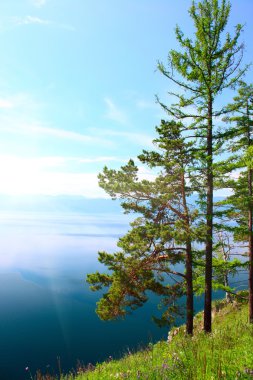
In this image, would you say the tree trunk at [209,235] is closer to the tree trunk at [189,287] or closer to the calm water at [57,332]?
the tree trunk at [189,287]

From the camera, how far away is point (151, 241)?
1827 centimetres

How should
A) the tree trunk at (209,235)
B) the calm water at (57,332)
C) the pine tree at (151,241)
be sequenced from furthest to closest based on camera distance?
the calm water at (57,332) < the pine tree at (151,241) < the tree trunk at (209,235)

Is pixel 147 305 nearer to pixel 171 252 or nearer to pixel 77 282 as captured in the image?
pixel 77 282

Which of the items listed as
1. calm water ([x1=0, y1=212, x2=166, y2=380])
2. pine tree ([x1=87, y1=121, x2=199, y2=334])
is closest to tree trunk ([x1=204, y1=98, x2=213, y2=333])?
pine tree ([x1=87, y1=121, x2=199, y2=334])

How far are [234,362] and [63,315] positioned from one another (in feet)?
346

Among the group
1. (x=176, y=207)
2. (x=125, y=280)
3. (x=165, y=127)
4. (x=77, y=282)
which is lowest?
(x=77, y=282)

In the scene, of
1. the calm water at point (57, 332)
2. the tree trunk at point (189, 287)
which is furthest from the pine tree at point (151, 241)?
the calm water at point (57, 332)

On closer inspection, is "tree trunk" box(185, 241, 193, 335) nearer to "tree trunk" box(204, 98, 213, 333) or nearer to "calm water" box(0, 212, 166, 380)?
"tree trunk" box(204, 98, 213, 333)

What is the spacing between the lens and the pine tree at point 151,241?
1780cm

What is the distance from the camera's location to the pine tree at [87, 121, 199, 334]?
17.8 m

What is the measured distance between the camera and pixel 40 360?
66.4 meters

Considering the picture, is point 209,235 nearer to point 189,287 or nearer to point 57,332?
point 189,287

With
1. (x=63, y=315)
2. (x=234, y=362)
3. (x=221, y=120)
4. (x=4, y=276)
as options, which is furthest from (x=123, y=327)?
(x=4, y=276)

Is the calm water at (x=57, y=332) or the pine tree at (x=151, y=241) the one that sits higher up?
the pine tree at (x=151, y=241)
